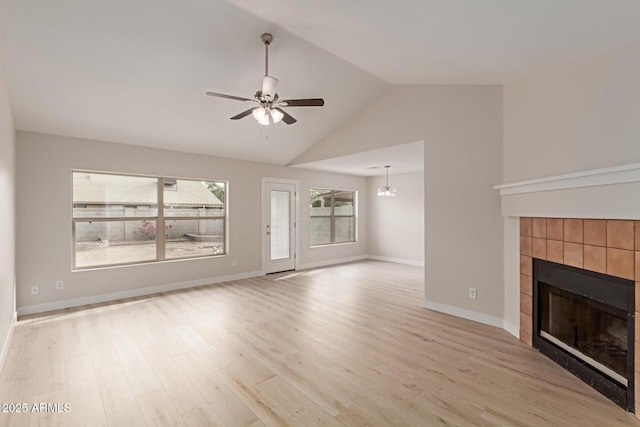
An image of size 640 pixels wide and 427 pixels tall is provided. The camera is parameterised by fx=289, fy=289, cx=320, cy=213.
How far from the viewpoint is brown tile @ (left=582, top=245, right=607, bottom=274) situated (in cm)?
216

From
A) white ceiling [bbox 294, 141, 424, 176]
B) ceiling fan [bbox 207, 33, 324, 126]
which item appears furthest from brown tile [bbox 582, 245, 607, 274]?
ceiling fan [bbox 207, 33, 324, 126]

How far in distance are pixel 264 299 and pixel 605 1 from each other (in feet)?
14.8

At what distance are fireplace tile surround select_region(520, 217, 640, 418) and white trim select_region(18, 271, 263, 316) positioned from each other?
460 centimetres

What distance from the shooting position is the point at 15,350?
2760 mm

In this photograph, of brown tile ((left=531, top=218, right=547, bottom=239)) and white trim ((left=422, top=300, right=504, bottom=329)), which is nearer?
brown tile ((left=531, top=218, right=547, bottom=239))

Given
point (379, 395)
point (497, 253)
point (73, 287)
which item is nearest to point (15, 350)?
point (73, 287)

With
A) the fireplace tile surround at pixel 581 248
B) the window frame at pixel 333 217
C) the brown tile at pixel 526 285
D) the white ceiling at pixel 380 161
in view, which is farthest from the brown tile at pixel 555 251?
the window frame at pixel 333 217

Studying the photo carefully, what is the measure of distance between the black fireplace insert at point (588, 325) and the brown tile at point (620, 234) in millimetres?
242

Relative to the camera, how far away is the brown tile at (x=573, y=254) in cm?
237

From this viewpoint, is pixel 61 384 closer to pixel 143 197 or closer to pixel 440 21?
pixel 143 197

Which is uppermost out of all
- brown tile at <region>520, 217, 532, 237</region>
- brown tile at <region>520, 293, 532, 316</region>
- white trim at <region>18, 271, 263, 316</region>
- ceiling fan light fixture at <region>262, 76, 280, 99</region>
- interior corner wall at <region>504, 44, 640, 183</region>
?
ceiling fan light fixture at <region>262, 76, 280, 99</region>

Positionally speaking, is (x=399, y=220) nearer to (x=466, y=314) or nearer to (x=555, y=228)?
(x=466, y=314)

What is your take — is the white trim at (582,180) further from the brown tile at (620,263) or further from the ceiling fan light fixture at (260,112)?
the ceiling fan light fixture at (260,112)

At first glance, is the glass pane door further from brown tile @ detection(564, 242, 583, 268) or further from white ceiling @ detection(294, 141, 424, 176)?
brown tile @ detection(564, 242, 583, 268)
